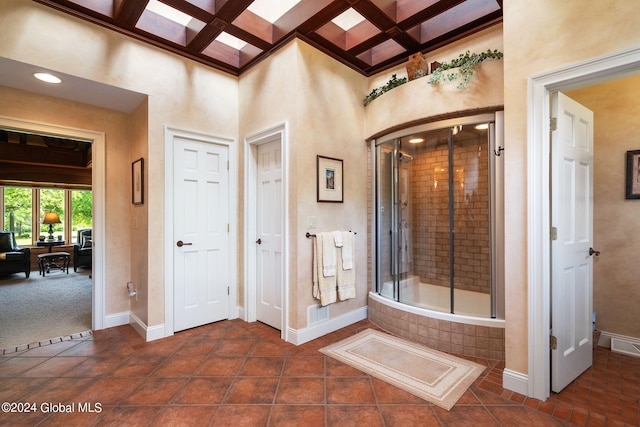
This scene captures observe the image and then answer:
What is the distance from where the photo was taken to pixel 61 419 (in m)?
1.79

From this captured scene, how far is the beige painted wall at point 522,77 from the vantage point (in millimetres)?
1818

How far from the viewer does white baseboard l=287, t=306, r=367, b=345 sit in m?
2.85

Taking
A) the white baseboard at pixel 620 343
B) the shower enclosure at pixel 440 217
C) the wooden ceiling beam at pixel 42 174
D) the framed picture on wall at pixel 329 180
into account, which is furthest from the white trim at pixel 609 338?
the wooden ceiling beam at pixel 42 174

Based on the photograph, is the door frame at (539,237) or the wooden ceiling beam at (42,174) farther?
the wooden ceiling beam at (42,174)

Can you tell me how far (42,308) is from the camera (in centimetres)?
388

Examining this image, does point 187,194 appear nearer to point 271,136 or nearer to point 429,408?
point 271,136

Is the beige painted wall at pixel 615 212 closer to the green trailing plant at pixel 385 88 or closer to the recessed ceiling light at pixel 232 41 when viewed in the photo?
the green trailing plant at pixel 385 88

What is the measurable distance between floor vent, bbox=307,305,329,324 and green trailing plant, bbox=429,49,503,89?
2.44 metres

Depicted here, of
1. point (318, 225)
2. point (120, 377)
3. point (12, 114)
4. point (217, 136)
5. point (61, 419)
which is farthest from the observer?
point (217, 136)

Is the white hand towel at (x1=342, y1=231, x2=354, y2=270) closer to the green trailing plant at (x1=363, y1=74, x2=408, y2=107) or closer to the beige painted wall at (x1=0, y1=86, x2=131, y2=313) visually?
the green trailing plant at (x1=363, y1=74, x2=408, y2=107)

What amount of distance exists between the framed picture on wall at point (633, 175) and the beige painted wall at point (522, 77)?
4.86ft

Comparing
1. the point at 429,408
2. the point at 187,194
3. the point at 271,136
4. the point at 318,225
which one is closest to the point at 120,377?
the point at 187,194

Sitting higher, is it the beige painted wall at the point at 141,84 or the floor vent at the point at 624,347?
the beige painted wall at the point at 141,84

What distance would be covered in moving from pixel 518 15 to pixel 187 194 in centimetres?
322
